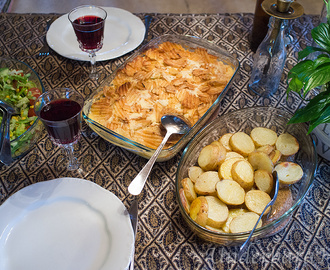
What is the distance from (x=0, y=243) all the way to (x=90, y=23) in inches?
37.8

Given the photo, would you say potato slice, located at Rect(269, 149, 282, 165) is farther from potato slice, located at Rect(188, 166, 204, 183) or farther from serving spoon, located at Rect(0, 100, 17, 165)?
serving spoon, located at Rect(0, 100, 17, 165)

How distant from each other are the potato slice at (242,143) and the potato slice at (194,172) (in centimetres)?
15

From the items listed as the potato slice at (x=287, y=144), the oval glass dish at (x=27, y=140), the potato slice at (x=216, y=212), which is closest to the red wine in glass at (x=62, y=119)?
the oval glass dish at (x=27, y=140)

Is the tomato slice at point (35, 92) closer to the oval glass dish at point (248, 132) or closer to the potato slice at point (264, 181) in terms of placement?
the oval glass dish at point (248, 132)

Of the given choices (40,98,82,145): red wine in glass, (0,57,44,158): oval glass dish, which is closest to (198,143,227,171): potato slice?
(40,98,82,145): red wine in glass

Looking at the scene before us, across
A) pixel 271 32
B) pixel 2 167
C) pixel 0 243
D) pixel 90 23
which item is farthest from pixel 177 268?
pixel 90 23

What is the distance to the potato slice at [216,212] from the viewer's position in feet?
3.12

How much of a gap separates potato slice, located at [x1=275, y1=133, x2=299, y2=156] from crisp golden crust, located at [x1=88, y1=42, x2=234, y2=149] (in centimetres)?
30

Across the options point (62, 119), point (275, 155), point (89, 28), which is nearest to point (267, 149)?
point (275, 155)

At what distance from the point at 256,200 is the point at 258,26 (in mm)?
976

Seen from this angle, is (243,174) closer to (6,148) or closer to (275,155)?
(275,155)

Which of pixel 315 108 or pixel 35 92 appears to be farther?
pixel 35 92

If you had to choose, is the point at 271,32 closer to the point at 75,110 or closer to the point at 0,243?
the point at 75,110

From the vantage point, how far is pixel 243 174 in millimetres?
1041
